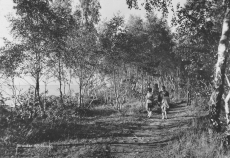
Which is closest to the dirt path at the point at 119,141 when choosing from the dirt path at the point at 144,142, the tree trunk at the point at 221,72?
the dirt path at the point at 144,142

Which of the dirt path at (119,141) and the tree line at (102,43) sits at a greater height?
the tree line at (102,43)

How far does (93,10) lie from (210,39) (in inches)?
614

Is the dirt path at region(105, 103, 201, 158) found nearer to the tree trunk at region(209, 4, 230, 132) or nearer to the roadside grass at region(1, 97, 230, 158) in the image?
the roadside grass at region(1, 97, 230, 158)

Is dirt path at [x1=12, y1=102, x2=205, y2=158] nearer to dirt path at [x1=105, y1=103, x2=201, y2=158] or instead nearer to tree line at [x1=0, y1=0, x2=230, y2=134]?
dirt path at [x1=105, y1=103, x2=201, y2=158]

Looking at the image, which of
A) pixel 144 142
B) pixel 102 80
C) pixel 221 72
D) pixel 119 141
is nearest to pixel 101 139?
pixel 119 141

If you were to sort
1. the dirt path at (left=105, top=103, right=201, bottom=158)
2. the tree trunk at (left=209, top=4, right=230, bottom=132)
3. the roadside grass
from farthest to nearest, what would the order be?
the dirt path at (left=105, top=103, right=201, bottom=158)
the roadside grass
the tree trunk at (left=209, top=4, right=230, bottom=132)

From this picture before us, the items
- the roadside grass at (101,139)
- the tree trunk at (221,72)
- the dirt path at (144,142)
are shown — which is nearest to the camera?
the tree trunk at (221,72)

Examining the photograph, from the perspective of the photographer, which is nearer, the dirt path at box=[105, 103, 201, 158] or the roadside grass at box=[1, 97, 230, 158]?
the roadside grass at box=[1, 97, 230, 158]

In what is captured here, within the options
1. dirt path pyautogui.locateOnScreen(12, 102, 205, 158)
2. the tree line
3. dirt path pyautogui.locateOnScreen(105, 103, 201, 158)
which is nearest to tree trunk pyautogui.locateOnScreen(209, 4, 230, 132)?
the tree line

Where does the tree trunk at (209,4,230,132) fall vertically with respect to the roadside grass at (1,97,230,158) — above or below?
above

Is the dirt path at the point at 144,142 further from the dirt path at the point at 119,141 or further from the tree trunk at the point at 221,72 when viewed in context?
the tree trunk at the point at 221,72

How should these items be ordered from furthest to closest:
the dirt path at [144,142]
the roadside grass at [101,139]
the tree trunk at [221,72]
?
the dirt path at [144,142] < the roadside grass at [101,139] < the tree trunk at [221,72]

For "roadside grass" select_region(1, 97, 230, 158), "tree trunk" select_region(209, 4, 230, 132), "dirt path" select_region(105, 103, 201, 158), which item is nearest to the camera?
"tree trunk" select_region(209, 4, 230, 132)

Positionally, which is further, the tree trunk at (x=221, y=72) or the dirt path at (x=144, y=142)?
the dirt path at (x=144, y=142)
